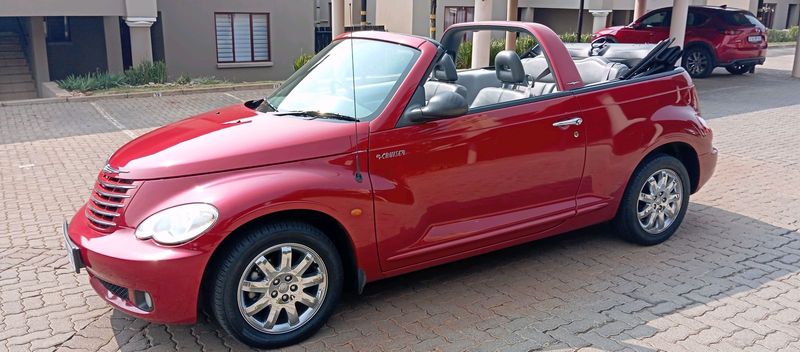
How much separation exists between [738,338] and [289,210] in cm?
281

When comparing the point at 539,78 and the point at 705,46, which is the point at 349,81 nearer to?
the point at 539,78

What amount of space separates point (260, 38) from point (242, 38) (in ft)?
1.78

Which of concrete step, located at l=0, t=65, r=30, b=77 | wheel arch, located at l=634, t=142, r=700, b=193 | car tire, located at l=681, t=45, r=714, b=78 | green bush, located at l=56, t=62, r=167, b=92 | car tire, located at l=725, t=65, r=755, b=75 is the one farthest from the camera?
concrete step, located at l=0, t=65, r=30, b=77


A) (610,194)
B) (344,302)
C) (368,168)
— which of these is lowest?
(344,302)

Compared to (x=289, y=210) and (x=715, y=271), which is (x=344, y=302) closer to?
(x=289, y=210)

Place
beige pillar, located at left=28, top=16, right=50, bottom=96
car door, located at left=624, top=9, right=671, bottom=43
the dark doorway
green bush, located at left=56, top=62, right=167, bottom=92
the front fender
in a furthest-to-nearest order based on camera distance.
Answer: the dark doorway
beige pillar, located at left=28, top=16, right=50, bottom=96
car door, located at left=624, top=9, right=671, bottom=43
green bush, located at left=56, top=62, right=167, bottom=92
the front fender

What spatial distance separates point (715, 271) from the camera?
17.4 ft

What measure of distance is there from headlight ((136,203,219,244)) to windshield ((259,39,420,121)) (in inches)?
45.0

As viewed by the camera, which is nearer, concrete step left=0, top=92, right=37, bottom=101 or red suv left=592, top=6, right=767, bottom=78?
red suv left=592, top=6, right=767, bottom=78

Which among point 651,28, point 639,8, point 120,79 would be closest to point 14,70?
point 120,79

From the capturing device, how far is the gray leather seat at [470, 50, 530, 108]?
5227 mm

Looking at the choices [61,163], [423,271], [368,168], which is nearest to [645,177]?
[423,271]

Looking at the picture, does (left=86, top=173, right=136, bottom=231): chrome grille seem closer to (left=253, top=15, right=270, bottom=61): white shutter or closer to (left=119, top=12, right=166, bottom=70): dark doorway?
(left=119, top=12, right=166, bottom=70): dark doorway

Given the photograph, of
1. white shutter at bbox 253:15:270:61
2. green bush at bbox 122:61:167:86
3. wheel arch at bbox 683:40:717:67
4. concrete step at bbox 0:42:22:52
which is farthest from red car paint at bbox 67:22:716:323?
concrete step at bbox 0:42:22:52
